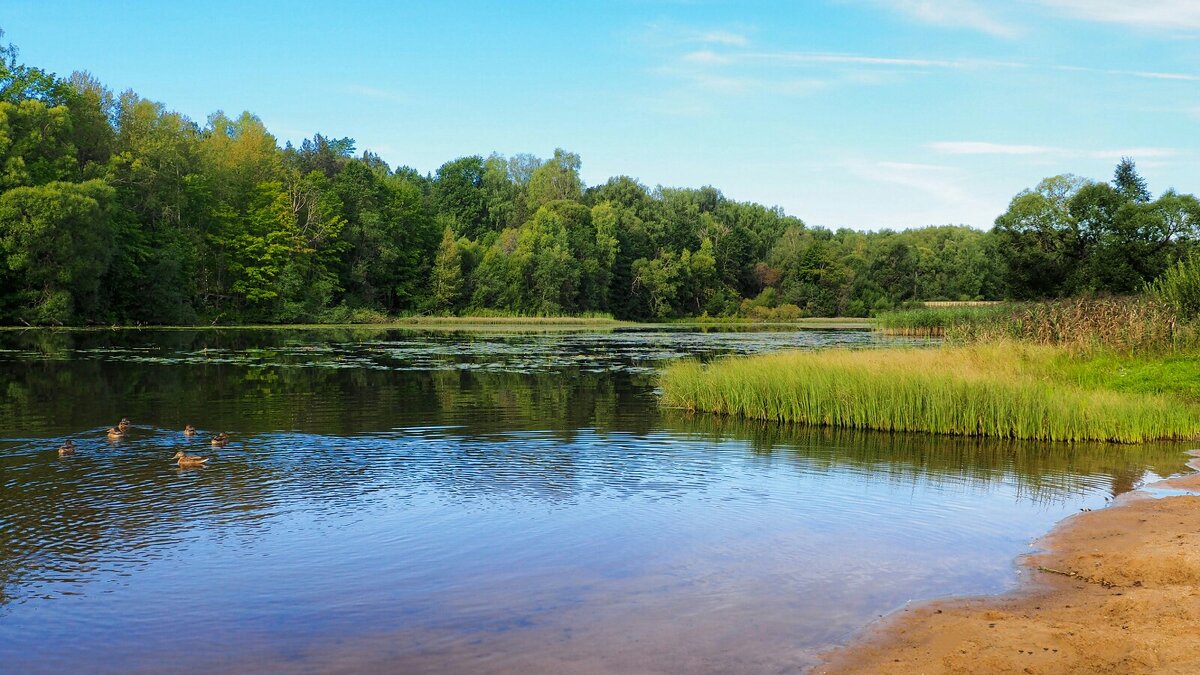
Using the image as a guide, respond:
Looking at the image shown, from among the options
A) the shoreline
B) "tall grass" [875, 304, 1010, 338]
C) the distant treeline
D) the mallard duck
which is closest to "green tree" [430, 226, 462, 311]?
the distant treeline

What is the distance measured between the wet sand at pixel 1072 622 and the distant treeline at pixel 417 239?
63.7 meters

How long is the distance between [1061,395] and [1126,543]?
10190 millimetres

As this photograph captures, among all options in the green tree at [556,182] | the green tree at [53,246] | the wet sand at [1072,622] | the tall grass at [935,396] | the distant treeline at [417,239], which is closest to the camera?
the wet sand at [1072,622]

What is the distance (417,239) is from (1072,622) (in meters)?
105

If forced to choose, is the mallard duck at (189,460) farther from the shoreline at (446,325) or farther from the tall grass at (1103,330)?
the shoreline at (446,325)

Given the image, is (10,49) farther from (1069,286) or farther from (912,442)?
(1069,286)

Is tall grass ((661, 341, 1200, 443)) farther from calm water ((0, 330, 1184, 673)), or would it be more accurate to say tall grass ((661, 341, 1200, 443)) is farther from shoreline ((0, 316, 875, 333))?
shoreline ((0, 316, 875, 333))

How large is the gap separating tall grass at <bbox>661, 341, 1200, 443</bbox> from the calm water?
0.87 m

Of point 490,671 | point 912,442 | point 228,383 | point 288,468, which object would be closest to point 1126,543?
point 490,671

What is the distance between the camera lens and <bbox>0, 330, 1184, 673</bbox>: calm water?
7.83m

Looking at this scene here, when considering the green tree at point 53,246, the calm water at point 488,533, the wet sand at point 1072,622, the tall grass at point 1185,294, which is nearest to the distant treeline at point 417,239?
the green tree at point 53,246

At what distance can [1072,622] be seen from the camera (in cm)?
777

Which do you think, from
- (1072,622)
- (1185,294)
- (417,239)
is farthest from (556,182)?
(1072,622)

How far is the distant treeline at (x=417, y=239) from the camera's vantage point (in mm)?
65125
